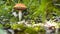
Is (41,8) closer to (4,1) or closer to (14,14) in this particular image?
(14,14)

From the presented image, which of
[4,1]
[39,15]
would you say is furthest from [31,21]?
[4,1]

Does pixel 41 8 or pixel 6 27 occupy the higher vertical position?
pixel 41 8

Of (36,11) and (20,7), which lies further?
(36,11)

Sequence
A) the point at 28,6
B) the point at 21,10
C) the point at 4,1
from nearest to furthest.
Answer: the point at 21,10 < the point at 28,6 < the point at 4,1

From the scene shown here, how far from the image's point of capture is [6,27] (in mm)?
2023

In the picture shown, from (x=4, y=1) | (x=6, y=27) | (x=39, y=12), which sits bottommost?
(x=6, y=27)

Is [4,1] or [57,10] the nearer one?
[57,10]

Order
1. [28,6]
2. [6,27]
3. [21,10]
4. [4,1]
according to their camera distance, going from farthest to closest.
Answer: [4,1], [28,6], [21,10], [6,27]

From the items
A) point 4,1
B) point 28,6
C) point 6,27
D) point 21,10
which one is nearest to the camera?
point 6,27

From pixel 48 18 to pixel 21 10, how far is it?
31 centimetres

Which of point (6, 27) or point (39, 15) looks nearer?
point (6, 27)

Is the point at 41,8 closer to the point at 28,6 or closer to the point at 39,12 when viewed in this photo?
the point at 39,12

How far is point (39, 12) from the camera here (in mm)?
2246

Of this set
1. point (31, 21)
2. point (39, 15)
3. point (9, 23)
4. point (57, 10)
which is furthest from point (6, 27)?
point (57, 10)
